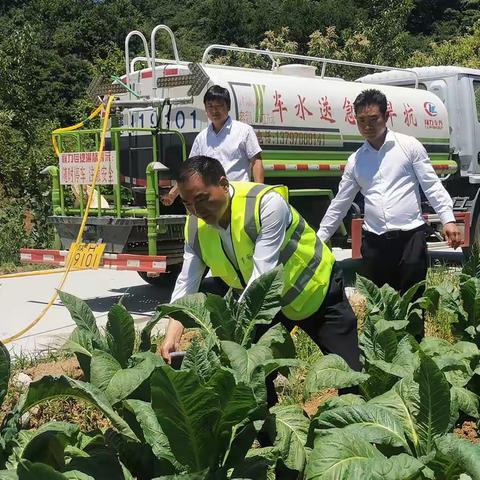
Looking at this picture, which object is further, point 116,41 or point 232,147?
point 116,41

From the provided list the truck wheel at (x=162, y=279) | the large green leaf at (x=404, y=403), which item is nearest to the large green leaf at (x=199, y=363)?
the large green leaf at (x=404, y=403)

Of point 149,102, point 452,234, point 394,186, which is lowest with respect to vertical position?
point 452,234

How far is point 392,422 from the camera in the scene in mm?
2674

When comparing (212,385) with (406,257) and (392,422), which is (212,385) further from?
(406,257)

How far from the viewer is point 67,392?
2.49 meters

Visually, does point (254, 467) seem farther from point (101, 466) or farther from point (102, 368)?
point (102, 368)

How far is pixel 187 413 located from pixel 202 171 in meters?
1.24

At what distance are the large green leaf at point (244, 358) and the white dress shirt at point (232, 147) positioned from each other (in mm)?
4613

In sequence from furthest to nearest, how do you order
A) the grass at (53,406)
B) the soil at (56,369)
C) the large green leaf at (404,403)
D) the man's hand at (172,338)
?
the soil at (56,369)
the grass at (53,406)
the man's hand at (172,338)
the large green leaf at (404,403)

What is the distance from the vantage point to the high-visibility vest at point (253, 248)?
3.47 m

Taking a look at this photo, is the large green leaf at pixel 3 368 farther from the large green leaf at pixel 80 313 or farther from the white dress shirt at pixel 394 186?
the white dress shirt at pixel 394 186

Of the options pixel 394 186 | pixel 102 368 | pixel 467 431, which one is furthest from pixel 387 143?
pixel 102 368

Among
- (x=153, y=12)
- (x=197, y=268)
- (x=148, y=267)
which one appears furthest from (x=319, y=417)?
(x=153, y=12)

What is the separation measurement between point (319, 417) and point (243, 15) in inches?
1783
